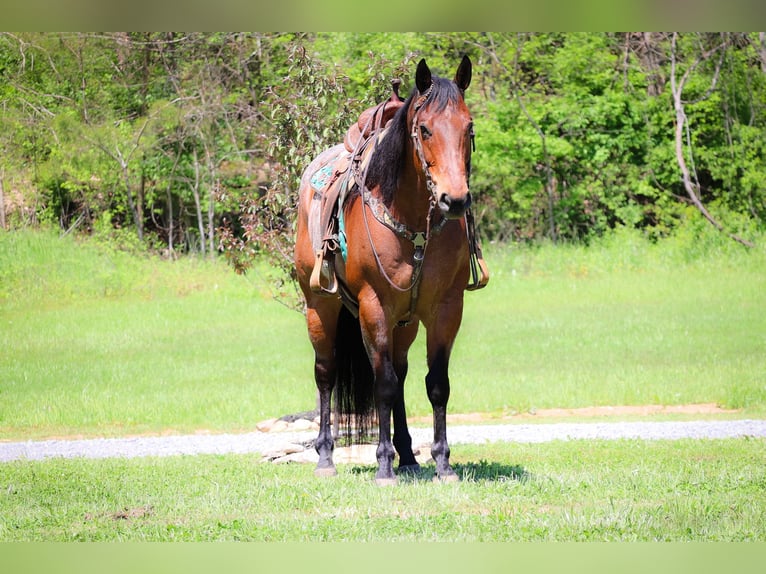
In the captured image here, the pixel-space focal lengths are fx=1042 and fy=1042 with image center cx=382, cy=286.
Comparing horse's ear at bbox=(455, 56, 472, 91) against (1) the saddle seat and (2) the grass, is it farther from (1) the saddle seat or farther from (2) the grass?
(2) the grass

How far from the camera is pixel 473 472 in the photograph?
6.57 metres

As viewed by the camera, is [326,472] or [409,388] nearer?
[326,472]

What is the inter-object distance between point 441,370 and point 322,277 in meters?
1.04

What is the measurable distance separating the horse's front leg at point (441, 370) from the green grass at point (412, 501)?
183 millimetres

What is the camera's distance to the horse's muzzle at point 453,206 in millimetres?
5262

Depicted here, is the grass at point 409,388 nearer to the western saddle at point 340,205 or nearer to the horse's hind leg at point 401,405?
the horse's hind leg at point 401,405

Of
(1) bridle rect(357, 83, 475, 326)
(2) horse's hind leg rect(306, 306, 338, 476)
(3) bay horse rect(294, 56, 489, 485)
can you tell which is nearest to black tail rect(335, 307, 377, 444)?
(2) horse's hind leg rect(306, 306, 338, 476)

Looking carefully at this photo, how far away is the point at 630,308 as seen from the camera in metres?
17.7

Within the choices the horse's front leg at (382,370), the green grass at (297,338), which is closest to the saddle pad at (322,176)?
the horse's front leg at (382,370)

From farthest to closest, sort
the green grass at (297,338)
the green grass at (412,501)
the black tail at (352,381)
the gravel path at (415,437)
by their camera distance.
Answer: the green grass at (297,338) < the gravel path at (415,437) < the black tail at (352,381) < the green grass at (412,501)

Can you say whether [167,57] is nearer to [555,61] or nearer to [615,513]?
[555,61]

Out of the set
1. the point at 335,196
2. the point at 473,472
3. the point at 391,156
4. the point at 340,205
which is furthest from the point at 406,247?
the point at 473,472

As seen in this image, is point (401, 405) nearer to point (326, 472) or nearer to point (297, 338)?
point (326, 472)

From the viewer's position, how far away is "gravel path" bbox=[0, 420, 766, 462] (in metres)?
9.17
